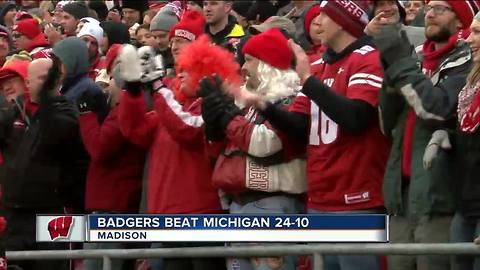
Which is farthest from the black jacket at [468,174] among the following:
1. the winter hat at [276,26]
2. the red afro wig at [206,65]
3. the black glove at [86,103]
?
the black glove at [86,103]

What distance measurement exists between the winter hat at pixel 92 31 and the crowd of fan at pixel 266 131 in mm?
1486

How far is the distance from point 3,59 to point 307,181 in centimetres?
485

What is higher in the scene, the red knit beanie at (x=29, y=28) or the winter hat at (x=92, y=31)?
the red knit beanie at (x=29, y=28)

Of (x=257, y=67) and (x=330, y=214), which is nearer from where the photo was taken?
(x=330, y=214)

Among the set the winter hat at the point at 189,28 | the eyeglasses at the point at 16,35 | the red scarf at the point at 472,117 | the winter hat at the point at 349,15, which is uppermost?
the eyeglasses at the point at 16,35

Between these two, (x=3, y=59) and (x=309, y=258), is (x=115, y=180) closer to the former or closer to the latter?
(x=309, y=258)

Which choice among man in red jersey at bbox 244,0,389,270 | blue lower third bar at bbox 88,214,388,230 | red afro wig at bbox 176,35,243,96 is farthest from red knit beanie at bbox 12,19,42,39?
blue lower third bar at bbox 88,214,388,230

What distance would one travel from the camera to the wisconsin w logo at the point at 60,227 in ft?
29.7

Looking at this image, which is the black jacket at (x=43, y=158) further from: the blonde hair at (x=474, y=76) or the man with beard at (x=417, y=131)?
the blonde hair at (x=474, y=76)

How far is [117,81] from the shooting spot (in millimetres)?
10430

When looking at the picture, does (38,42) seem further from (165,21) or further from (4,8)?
(4,8)

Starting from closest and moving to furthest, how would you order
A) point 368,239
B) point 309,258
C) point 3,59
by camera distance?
point 368,239 → point 309,258 → point 3,59

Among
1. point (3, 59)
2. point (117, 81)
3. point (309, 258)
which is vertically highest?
point (3, 59)

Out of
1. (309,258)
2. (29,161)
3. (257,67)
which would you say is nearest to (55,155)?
(29,161)
